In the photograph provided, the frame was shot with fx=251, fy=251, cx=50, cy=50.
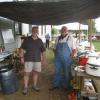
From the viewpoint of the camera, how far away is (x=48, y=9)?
6316 millimetres

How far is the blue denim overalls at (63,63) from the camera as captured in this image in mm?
7410

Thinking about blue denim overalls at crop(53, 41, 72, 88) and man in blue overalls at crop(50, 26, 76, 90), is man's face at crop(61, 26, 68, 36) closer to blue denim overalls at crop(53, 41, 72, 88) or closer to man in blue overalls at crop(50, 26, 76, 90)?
man in blue overalls at crop(50, 26, 76, 90)

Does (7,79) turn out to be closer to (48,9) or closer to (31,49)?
(31,49)

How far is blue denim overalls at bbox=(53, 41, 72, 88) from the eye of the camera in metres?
7.41

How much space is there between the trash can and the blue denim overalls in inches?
52.7

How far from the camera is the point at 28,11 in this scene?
258 inches

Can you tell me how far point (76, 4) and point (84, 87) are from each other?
207 cm

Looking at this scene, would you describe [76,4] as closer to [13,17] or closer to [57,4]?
[57,4]

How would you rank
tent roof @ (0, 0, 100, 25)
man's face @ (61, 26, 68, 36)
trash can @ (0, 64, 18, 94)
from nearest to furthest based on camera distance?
1. tent roof @ (0, 0, 100, 25)
2. trash can @ (0, 64, 18, 94)
3. man's face @ (61, 26, 68, 36)

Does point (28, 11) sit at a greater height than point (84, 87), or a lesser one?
greater

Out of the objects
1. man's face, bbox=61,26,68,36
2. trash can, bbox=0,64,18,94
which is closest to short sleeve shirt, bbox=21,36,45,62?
trash can, bbox=0,64,18,94

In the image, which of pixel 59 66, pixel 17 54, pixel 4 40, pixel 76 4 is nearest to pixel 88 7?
pixel 76 4

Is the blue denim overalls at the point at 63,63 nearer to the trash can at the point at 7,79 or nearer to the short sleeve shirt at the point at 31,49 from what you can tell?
the short sleeve shirt at the point at 31,49

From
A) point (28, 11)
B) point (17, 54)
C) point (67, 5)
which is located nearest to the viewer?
point (67, 5)
